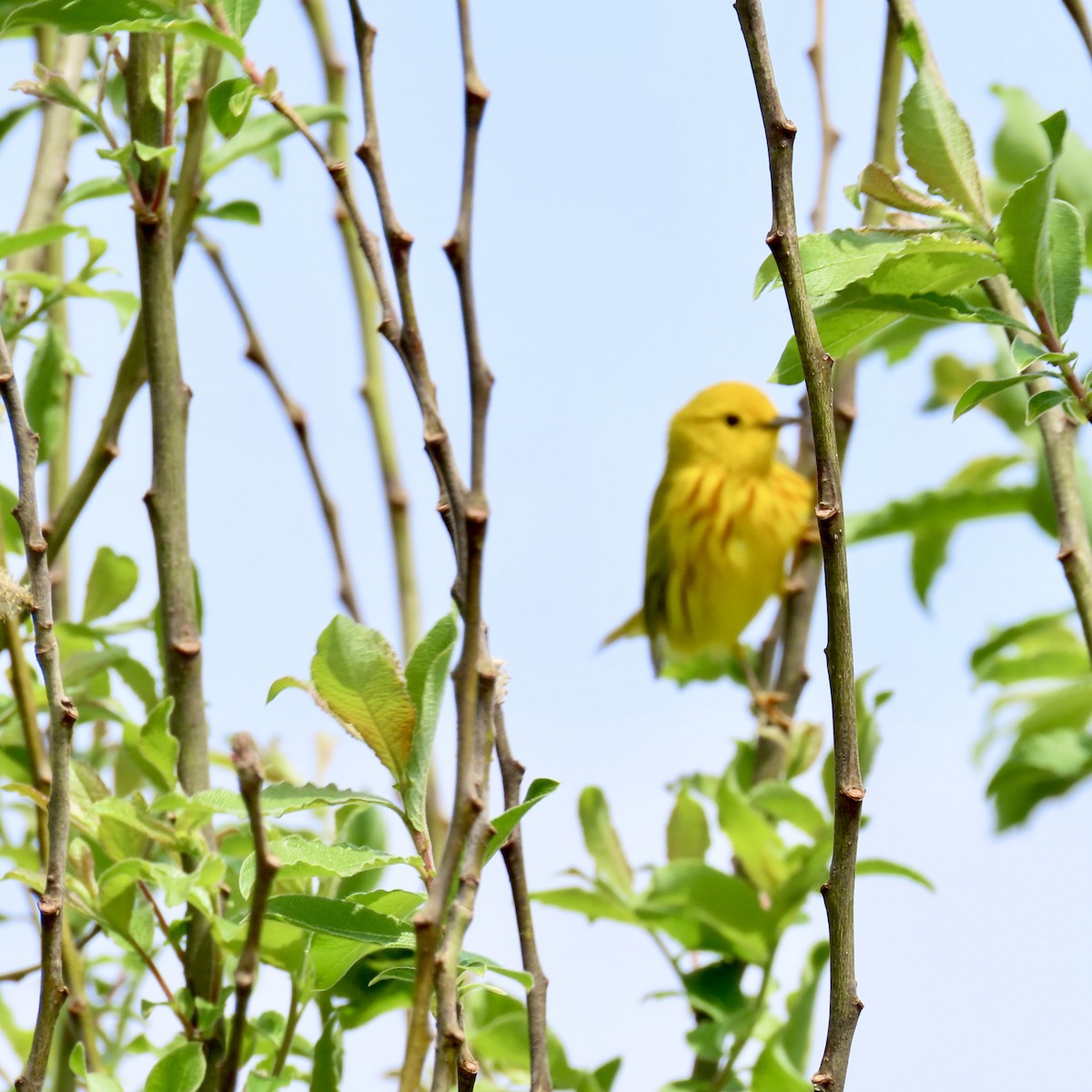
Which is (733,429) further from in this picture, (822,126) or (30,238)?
(30,238)

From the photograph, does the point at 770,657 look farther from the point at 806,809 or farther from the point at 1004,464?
the point at 806,809

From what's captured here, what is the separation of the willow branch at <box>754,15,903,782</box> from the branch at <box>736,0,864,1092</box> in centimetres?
83

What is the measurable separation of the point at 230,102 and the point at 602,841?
0.83 meters

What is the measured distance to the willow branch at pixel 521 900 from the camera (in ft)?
2.60

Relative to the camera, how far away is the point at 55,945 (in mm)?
764

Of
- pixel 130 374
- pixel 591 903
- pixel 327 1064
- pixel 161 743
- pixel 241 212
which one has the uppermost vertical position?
pixel 241 212

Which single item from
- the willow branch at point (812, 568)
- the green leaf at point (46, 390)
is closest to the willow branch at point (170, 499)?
the green leaf at point (46, 390)

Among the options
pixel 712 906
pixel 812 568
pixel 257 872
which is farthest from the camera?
pixel 812 568

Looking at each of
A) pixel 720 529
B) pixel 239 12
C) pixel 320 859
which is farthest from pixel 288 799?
pixel 720 529

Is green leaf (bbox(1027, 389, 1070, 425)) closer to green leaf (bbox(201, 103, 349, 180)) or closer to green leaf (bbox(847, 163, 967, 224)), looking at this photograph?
green leaf (bbox(847, 163, 967, 224))

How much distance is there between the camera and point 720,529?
171 inches

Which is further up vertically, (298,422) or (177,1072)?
(298,422)

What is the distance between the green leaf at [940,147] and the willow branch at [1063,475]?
0.29 feet

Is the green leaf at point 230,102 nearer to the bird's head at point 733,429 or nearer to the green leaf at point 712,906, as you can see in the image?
the green leaf at point 712,906
